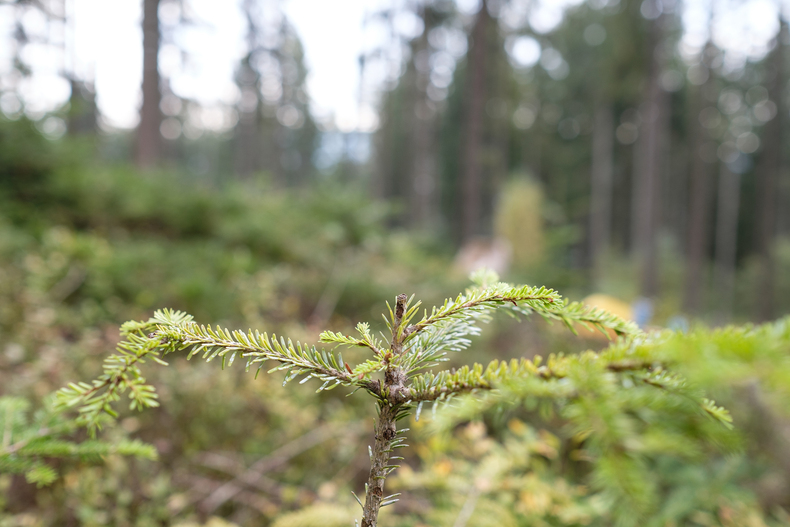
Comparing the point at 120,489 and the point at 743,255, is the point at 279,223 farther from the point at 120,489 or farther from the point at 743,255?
the point at 743,255

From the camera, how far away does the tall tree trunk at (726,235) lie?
2192cm

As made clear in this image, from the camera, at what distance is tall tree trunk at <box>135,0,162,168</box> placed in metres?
7.03

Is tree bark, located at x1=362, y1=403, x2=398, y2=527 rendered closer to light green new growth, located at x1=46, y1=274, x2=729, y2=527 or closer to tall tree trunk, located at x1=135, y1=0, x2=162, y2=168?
light green new growth, located at x1=46, y1=274, x2=729, y2=527

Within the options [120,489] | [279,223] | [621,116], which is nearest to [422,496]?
[120,489]

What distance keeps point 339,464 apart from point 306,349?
1.80 meters

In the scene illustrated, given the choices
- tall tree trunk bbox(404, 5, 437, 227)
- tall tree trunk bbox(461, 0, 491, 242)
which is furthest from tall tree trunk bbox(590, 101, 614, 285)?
tall tree trunk bbox(461, 0, 491, 242)

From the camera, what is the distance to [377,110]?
2494 centimetres

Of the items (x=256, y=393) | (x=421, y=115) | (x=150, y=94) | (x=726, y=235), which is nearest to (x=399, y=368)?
(x=256, y=393)

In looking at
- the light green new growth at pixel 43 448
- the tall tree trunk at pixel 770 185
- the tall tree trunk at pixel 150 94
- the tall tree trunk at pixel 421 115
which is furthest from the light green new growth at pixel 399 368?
the tall tree trunk at pixel 770 185

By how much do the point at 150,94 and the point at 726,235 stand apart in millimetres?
27535

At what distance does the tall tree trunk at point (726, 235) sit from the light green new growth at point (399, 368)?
2629cm

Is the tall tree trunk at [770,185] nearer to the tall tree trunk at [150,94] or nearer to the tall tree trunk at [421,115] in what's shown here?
the tall tree trunk at [421,115]

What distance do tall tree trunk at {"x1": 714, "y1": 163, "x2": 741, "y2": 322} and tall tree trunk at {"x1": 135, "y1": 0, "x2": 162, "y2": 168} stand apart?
25.0 meters

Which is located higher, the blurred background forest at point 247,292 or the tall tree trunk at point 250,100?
the tall tree trunk at point 250,100
